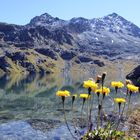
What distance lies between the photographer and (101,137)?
11.9 m

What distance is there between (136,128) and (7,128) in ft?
125

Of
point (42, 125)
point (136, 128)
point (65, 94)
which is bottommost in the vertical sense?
point (42, 125)

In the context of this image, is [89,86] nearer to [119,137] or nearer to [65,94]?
[65,94]

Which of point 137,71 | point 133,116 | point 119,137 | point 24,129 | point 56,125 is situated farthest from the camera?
point 137,71

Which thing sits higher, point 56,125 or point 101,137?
point 101,137

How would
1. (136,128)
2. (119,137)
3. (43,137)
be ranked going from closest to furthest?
1. (119,137)
2. (136,128)
3. (43,137)

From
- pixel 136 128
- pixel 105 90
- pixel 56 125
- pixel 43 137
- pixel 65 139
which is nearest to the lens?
pixel 105 90

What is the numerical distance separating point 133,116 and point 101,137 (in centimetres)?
666

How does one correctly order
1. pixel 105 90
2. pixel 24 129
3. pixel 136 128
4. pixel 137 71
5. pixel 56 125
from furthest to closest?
pixel 137 71
pixel 56 125
pixel 24 129
pixel 136 128
pixel 105 90

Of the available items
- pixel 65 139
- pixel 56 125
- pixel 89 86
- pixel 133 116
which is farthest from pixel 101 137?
pixel 56 125

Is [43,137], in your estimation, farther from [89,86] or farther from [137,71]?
[137,71]

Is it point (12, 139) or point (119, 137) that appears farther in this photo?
point (12, 139)

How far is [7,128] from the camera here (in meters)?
52.4

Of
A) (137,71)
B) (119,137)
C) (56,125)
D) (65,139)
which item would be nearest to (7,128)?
(56,125)
